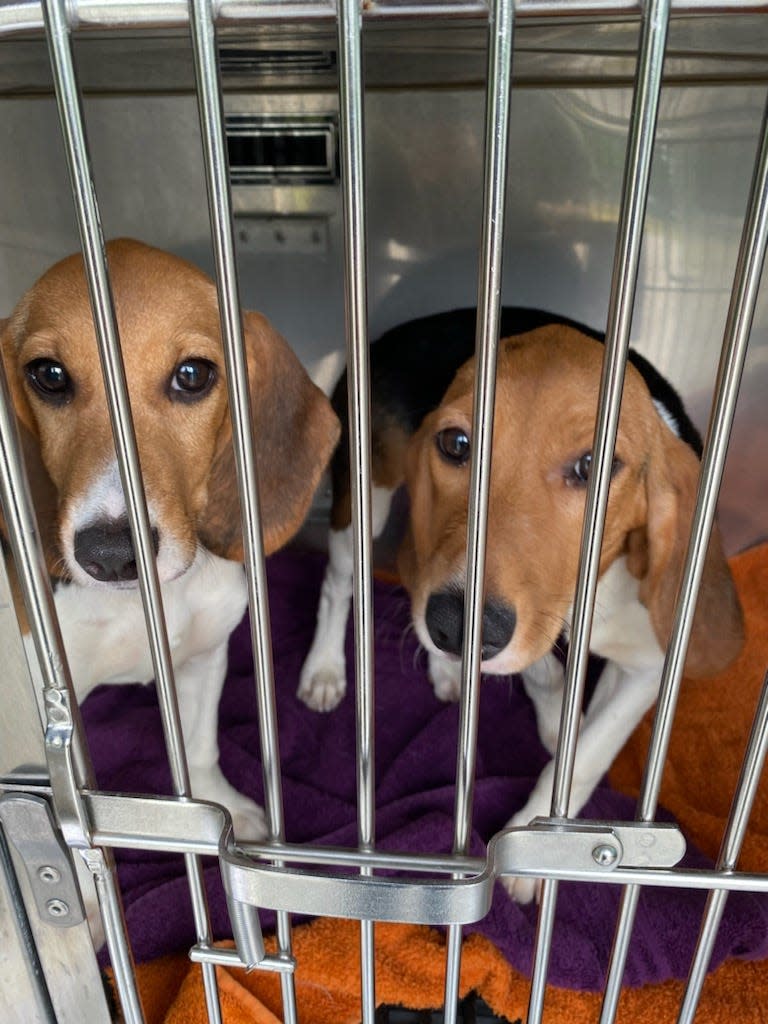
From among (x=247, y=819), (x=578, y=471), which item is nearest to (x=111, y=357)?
(x=578, y=471)

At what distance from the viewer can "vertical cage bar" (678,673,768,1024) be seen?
2.80 feet

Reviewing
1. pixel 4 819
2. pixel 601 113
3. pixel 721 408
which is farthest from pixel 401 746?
pixel 601 113

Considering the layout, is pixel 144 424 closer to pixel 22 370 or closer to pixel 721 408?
pixel 22 370

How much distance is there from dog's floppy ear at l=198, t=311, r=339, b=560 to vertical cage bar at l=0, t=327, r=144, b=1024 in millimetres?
626

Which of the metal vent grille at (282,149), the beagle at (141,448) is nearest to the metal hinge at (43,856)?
the beagle at (141,448)

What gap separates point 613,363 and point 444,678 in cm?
146

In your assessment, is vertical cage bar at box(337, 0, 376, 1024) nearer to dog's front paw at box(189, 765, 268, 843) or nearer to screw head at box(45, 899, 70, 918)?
screw head at box(45, 899, 70, 918)

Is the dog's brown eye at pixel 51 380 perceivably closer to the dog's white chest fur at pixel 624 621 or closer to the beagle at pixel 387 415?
the beagle at pixel 387 415

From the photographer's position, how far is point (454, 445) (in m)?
1.54

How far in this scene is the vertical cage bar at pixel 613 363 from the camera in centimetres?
65

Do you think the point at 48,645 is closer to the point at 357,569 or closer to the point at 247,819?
the point at 357,569

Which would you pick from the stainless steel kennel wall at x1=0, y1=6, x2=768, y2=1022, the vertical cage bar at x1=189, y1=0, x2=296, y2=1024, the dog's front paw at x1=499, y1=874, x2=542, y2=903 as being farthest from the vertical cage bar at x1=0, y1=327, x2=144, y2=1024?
the dog's front paw at x1=499, y1=874, x2=542, y2=903

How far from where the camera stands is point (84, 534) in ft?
3.80

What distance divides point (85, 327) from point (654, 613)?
40.5 inches
